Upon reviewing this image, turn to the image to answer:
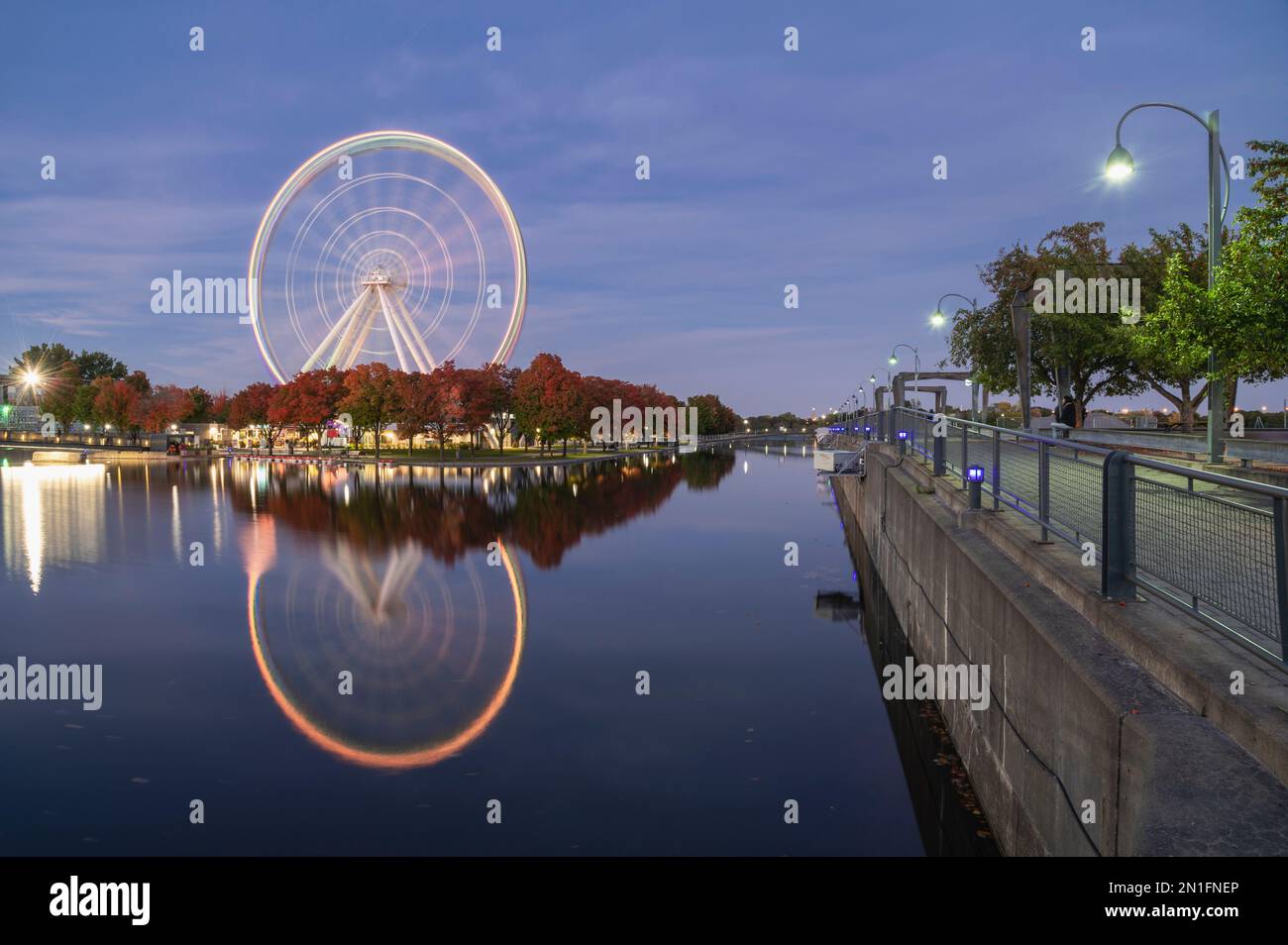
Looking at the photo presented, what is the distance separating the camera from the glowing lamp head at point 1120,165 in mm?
18172

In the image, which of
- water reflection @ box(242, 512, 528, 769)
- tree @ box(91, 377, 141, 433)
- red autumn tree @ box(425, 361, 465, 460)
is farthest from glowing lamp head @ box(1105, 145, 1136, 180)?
tree @ box(91, 377, 141, 433)

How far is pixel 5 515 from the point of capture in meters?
37.2

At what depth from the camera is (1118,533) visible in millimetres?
7691

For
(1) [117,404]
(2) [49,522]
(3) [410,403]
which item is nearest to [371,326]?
(3) [410,403]

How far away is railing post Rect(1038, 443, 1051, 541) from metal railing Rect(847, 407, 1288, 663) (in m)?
0.01

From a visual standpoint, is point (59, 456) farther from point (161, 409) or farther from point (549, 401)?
point (549, 401)

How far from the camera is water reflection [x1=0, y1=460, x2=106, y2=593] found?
82.4ft

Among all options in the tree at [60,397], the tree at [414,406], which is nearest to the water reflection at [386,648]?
the tree at [414,406]

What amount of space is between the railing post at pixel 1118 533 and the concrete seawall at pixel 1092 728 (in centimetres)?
24

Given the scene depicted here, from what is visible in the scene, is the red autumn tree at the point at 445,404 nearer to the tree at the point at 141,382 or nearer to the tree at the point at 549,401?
the tree at the point at 549,401

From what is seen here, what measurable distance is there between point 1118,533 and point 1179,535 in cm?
72

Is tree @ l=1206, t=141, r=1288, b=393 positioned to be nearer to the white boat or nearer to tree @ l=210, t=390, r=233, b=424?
the white boat

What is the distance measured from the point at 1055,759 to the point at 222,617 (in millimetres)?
15912
